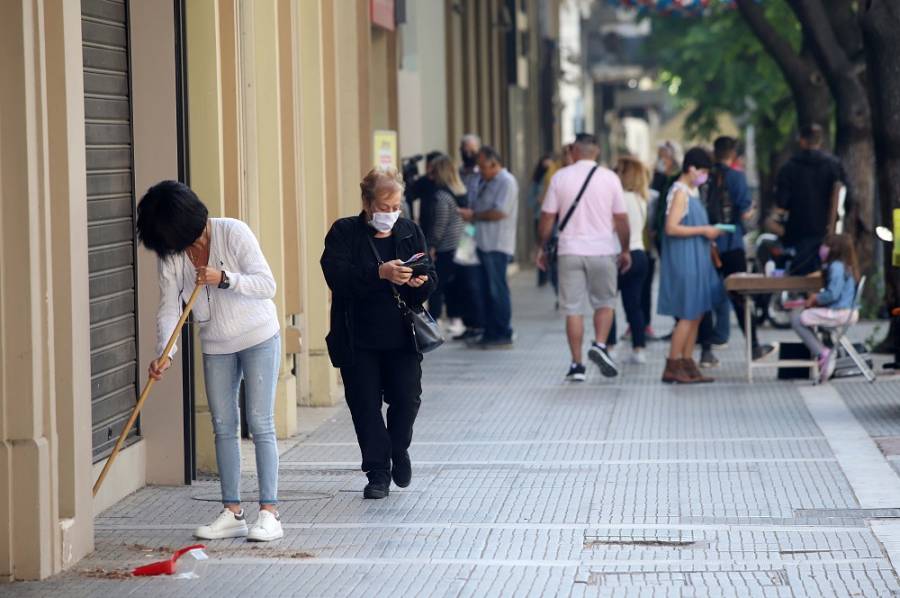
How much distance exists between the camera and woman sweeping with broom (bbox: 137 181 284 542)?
7434 mm

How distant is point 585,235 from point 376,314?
5359 millimetres

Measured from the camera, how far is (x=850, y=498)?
8750mm

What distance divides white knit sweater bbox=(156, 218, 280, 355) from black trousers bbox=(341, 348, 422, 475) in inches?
44.1

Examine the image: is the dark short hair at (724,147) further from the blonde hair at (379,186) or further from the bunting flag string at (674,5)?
the bunting flag string at (674,5)

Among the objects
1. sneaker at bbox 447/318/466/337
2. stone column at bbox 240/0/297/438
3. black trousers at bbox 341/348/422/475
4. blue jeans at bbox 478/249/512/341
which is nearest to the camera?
black trousers at bbox 341/348/422/475

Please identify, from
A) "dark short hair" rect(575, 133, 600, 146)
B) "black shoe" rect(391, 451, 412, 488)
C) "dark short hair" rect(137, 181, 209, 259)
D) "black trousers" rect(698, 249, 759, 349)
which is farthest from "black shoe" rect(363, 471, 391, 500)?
"black trousers" rect(698, 249, 759, 349)

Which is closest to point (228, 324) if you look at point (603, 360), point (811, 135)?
point (603, 360)

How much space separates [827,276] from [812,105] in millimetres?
6870

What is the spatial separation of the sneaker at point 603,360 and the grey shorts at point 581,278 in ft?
1.02

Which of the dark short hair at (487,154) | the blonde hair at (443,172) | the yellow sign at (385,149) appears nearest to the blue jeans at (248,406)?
the yellow sign at (385,149)

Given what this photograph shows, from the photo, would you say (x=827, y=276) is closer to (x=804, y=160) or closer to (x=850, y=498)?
(x=804, y=160)

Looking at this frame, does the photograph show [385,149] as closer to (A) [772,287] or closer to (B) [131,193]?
(A) [772,287]

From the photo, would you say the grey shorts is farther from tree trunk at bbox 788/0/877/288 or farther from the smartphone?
the smartphone

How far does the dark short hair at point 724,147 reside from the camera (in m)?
15.2
